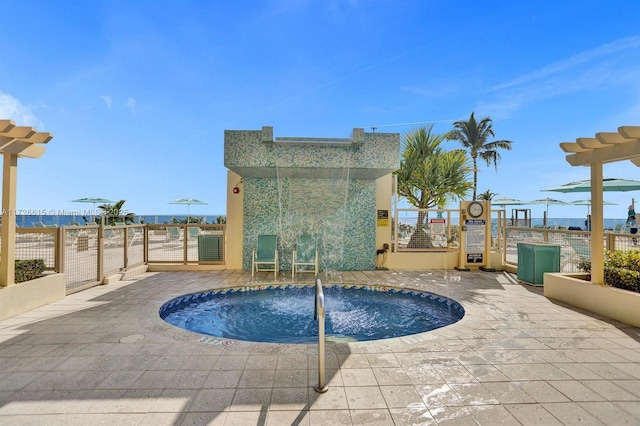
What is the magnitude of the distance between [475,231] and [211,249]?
284 inches

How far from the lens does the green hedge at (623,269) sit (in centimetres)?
430

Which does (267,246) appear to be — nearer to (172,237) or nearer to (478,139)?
(172,237)

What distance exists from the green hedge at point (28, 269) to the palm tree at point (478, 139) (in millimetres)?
23718

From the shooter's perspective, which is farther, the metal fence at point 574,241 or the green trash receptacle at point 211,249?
the green trash receptacle at point 211,249

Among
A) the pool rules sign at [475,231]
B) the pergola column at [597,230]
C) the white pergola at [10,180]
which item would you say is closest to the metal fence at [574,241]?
the pergola column at [597,230]

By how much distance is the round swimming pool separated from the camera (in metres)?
4.43

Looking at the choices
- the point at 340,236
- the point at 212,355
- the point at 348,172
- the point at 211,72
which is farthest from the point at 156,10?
the point at 212,355

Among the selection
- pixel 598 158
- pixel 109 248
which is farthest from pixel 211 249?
pixel 598 158

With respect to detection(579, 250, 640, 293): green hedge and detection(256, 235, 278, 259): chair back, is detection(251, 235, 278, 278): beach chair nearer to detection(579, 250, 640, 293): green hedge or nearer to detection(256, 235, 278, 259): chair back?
detection(256, 235, 278, 259): chair back

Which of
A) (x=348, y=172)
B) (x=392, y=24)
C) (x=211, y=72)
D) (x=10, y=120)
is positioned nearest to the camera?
(x=10, y=120)

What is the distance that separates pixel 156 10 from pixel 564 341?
34.1 ft

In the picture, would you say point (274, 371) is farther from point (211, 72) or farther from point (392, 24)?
point (211, 72)

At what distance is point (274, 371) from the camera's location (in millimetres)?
2656

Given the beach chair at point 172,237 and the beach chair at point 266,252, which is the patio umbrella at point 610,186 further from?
the beach chair at point 172,237
